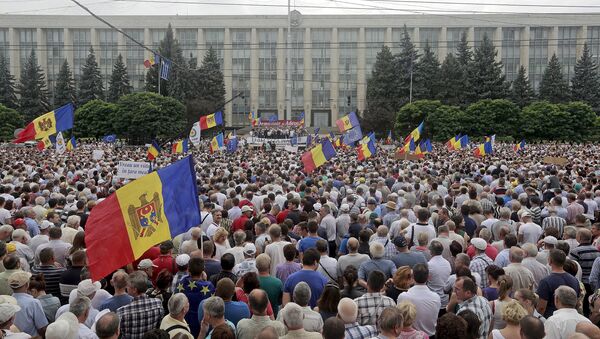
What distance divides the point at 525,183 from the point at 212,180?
8.42 m

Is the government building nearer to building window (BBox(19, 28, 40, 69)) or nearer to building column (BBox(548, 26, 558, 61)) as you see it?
building window (BBox(19, 28, 40, 69))

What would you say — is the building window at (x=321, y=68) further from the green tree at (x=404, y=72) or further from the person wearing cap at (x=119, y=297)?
the person wearing cap at (x=119, y=297)

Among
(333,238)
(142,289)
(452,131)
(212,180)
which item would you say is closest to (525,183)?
(333,238)

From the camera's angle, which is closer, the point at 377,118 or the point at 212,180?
the point at 212,180

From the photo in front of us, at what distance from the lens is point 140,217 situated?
6680 millimetres

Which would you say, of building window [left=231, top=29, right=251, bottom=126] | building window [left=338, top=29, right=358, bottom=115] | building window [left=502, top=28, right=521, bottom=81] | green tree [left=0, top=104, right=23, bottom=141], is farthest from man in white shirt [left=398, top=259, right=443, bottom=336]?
building window [left=502, top=28, right=521, bottom=81]

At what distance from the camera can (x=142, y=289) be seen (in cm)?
591

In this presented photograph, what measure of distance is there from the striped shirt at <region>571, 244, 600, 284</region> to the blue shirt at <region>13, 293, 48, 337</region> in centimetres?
700

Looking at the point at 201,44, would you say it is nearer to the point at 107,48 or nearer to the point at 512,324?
the point at 107,48

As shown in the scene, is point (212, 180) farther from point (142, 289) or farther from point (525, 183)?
point (142, 289)

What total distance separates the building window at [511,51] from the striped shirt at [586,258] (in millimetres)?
88985

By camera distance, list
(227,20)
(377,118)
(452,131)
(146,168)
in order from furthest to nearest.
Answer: (227,20), (377,118), (452,131), (146,168)

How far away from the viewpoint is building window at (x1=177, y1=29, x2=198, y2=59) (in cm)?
9350

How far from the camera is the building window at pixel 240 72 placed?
309ft
